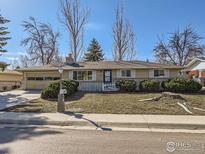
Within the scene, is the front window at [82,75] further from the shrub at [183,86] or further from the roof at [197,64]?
the roof at [197,64]

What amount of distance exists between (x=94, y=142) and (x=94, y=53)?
46.2 metres

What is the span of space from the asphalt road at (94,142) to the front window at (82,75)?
1750 cm

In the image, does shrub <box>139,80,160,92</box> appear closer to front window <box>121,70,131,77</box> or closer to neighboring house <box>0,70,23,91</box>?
front window <box>121,70,131,77</box>

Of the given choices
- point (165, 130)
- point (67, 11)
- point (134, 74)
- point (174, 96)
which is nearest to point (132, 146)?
point (165, 130)

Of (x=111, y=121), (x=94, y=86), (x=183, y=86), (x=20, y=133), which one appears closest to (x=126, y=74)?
(x=94, y=86)

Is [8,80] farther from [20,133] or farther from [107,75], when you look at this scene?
[20,133]

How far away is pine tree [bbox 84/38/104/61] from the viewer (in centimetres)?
5197

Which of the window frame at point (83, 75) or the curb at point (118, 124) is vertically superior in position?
the window frame at point (83, 75)

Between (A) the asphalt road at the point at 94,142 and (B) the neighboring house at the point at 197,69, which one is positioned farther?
(B) the neighboring house at the point at 197,69

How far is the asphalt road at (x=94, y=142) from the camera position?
20.3ft

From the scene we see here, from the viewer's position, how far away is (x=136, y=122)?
399 inches

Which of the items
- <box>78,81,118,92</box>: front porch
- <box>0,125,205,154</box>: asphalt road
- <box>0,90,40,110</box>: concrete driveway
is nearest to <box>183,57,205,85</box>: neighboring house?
<box>78,81,118,92</box>: front porch

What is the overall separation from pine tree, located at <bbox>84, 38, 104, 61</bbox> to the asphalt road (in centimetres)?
4341

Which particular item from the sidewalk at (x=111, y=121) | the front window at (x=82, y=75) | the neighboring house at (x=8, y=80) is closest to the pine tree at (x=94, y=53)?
the neighboring house at (x=8, y=80)
